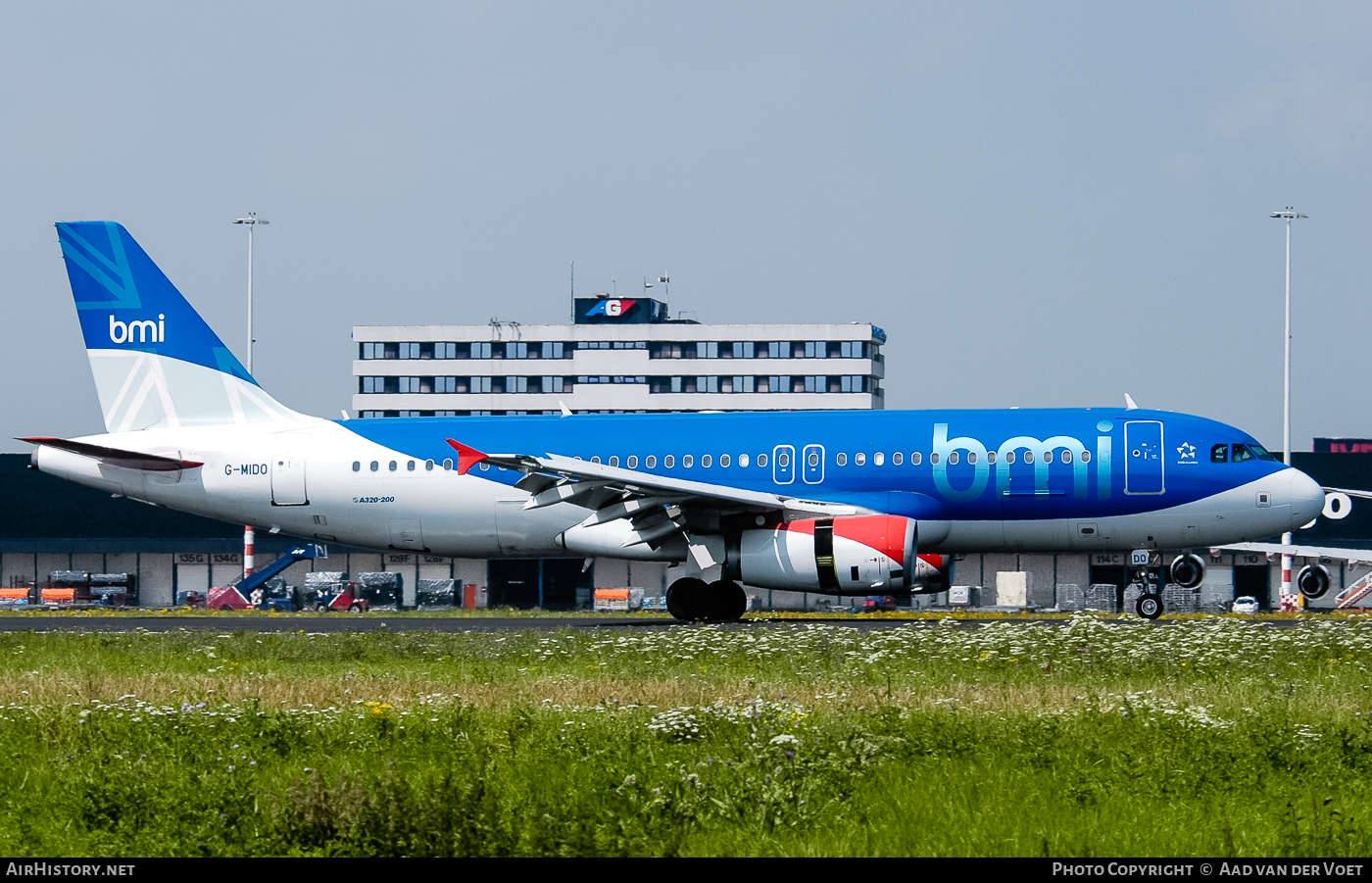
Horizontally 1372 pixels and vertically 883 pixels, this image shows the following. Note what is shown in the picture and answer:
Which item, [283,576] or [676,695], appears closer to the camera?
[676,695]

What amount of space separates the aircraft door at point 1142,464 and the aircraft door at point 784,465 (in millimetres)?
6244

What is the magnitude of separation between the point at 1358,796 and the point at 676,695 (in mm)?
6835

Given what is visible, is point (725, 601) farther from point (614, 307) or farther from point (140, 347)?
point (614, 307)

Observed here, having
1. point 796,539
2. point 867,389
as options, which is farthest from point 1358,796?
point 867,389

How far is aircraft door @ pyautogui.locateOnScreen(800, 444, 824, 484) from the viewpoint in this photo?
28578 millimetres

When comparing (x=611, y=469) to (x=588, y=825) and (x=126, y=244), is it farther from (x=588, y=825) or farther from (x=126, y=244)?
(x=588, y=825)

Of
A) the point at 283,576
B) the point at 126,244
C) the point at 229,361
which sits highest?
the point at 126,244

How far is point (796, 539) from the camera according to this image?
2712cm

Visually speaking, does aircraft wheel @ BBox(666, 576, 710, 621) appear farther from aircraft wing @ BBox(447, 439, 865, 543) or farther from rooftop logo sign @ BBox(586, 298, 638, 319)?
rooftop logo sign @ BBox(586, 298, 638, 319)

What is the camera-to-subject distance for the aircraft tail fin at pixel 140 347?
1258 inches

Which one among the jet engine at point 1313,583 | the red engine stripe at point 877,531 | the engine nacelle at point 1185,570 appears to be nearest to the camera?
the red engine stripe at point 877,531

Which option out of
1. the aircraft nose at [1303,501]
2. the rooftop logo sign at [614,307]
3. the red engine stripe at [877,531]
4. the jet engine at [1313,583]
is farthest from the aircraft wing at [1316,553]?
the rooftop logo sign at [614,307]

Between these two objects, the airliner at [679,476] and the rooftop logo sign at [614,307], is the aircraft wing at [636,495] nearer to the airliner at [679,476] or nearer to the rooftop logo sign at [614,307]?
the airliner at [679,476]

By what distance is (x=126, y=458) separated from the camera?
3117 cm
